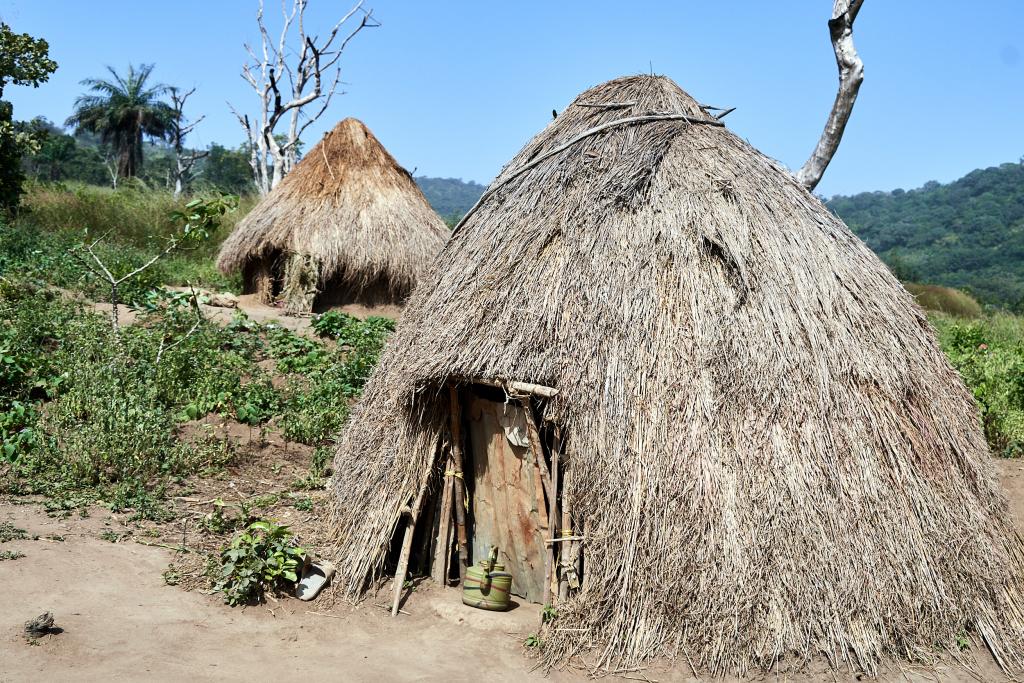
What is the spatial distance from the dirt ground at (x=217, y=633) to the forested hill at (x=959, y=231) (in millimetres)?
23287

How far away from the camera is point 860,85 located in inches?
273

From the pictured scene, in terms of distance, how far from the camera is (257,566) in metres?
5.04

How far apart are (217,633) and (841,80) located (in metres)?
5.99

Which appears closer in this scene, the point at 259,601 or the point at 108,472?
the point at 259,601

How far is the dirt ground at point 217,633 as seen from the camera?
14.0 ft

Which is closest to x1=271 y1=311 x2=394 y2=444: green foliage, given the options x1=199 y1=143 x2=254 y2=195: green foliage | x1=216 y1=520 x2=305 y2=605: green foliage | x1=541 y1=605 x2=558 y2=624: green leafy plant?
x1=216 y1=520 x2=305 y2=605: green foliage

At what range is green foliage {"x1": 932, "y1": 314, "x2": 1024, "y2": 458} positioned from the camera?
7.78 metres

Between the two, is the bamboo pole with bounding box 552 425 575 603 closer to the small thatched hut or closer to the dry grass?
the small thatched hut

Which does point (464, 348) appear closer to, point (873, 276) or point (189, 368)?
point (873, 276)

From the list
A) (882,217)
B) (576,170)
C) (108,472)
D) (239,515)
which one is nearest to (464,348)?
(576,170)

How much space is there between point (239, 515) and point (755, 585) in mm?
3651

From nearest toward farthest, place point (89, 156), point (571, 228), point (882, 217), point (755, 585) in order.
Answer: point (755, 585), point (571, 228), point (882, 217), point (89, 156)

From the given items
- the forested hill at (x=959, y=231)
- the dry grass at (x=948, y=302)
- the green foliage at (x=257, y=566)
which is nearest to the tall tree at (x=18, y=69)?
the green foliage at (x=257, y=566)

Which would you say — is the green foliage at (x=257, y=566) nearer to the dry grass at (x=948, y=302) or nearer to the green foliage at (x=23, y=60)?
the green foliage at (x=23, y=60)
